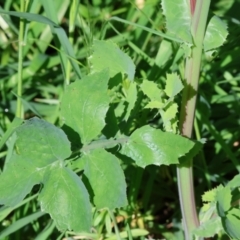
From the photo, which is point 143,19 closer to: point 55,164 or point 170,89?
point 170,89

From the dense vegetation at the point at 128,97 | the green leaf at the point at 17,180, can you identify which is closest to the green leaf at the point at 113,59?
the dense vegetation at the point at 128,97

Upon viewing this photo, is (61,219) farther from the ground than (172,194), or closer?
farther from the ground

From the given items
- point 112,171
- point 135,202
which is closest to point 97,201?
point 112,171

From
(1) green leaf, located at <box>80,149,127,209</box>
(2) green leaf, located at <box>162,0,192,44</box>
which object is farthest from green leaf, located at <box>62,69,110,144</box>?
(2) green leaf, located at <box>162,0,192,44</box>

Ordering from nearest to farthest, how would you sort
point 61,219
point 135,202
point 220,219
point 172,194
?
point 61,219, point 220,219, point 135,202, point 172,194

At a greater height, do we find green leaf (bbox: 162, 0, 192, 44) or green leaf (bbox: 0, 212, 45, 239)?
green leaf (bbox: 162, 0, 192, 44)

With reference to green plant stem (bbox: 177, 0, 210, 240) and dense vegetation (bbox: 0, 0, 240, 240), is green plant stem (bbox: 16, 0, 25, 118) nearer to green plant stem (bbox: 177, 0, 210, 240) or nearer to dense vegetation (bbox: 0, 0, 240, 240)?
dense vegetation (bbox: 0, 0, 240, 240)
